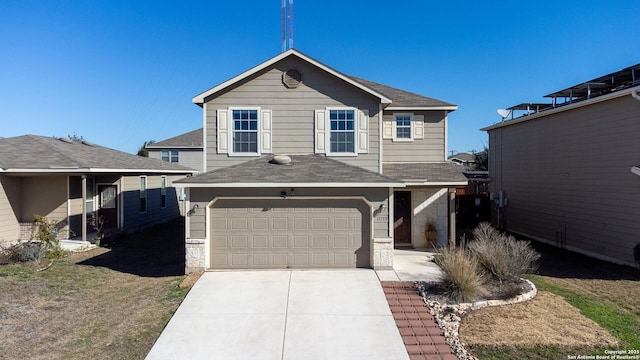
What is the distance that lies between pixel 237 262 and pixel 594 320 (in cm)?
821

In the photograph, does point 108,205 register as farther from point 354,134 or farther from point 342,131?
point 354,134

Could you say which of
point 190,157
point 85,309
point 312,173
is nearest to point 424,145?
point 312,173

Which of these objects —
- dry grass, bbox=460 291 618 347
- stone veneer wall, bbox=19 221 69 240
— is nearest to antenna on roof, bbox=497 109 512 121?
dry grass, bbox=460 291 618 347

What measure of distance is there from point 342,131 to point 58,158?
10.8 metres

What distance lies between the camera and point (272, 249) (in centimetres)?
1005

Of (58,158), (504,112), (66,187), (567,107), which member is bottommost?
(66,187)

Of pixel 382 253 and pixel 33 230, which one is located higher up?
pixel 33 230

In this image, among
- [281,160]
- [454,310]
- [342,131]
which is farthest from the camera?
[342,131]

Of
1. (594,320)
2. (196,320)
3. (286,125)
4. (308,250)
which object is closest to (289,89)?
(286,125)

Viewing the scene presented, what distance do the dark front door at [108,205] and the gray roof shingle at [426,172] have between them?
38.4 ft

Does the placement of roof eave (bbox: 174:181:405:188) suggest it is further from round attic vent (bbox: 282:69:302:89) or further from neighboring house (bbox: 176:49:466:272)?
round attic vent (bbox: 282:69:302:89)

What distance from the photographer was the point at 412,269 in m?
9.93

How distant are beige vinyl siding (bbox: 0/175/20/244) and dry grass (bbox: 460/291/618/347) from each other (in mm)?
15496

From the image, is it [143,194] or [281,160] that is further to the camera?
[143,194]
